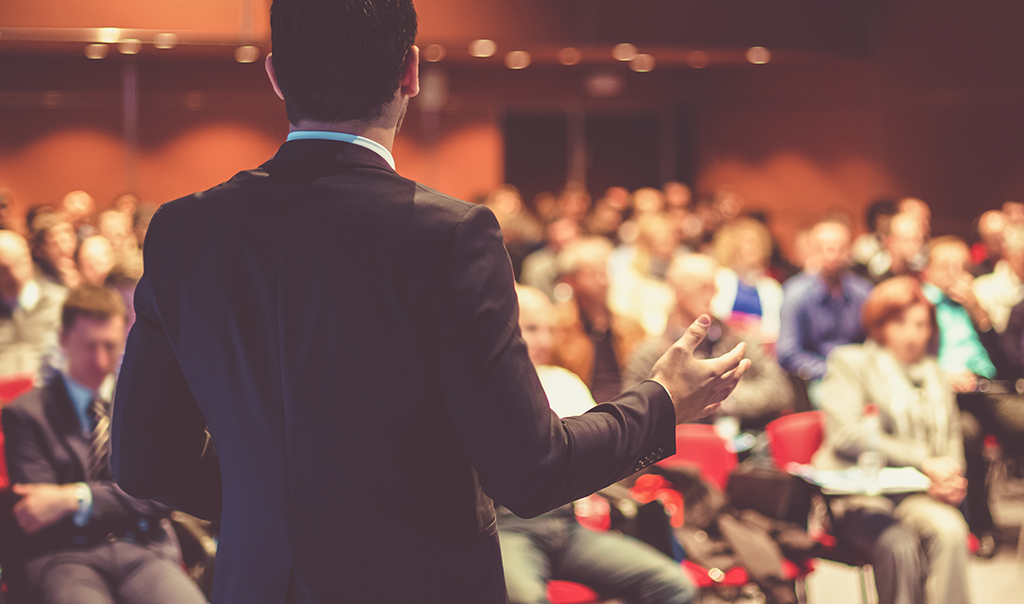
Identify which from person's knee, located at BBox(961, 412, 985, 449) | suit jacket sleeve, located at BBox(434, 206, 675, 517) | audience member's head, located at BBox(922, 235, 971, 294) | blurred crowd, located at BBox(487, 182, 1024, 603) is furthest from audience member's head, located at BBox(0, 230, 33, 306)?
audience member's head, located at BBox(922, 235, 971, 294)

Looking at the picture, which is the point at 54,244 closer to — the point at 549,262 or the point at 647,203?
the point at 549,262

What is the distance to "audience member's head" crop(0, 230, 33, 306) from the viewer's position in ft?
16.0

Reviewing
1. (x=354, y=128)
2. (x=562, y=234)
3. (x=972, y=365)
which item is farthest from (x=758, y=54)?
(x=354, y=128)

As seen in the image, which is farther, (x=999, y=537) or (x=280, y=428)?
(x=999, y=537)

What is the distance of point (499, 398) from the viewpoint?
3.02 ft

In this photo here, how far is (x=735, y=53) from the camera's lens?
381 inches

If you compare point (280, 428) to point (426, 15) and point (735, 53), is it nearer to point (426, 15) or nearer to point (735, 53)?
point (426, 15)

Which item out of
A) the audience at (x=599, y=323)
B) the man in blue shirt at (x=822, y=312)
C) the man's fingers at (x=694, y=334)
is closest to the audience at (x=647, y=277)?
the audience at (x=599, y=323)

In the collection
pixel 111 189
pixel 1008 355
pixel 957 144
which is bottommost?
pixel 111 189

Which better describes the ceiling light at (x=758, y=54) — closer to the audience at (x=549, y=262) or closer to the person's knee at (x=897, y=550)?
the audience at (x=549, y=262)

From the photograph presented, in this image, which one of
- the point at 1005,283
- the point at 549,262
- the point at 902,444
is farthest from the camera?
the point at 549,262

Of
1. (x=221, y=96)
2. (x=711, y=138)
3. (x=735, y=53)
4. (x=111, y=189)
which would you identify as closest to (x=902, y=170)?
(x=735, y=53)

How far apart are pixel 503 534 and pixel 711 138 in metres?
11.7

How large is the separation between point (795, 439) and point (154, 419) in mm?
2981
